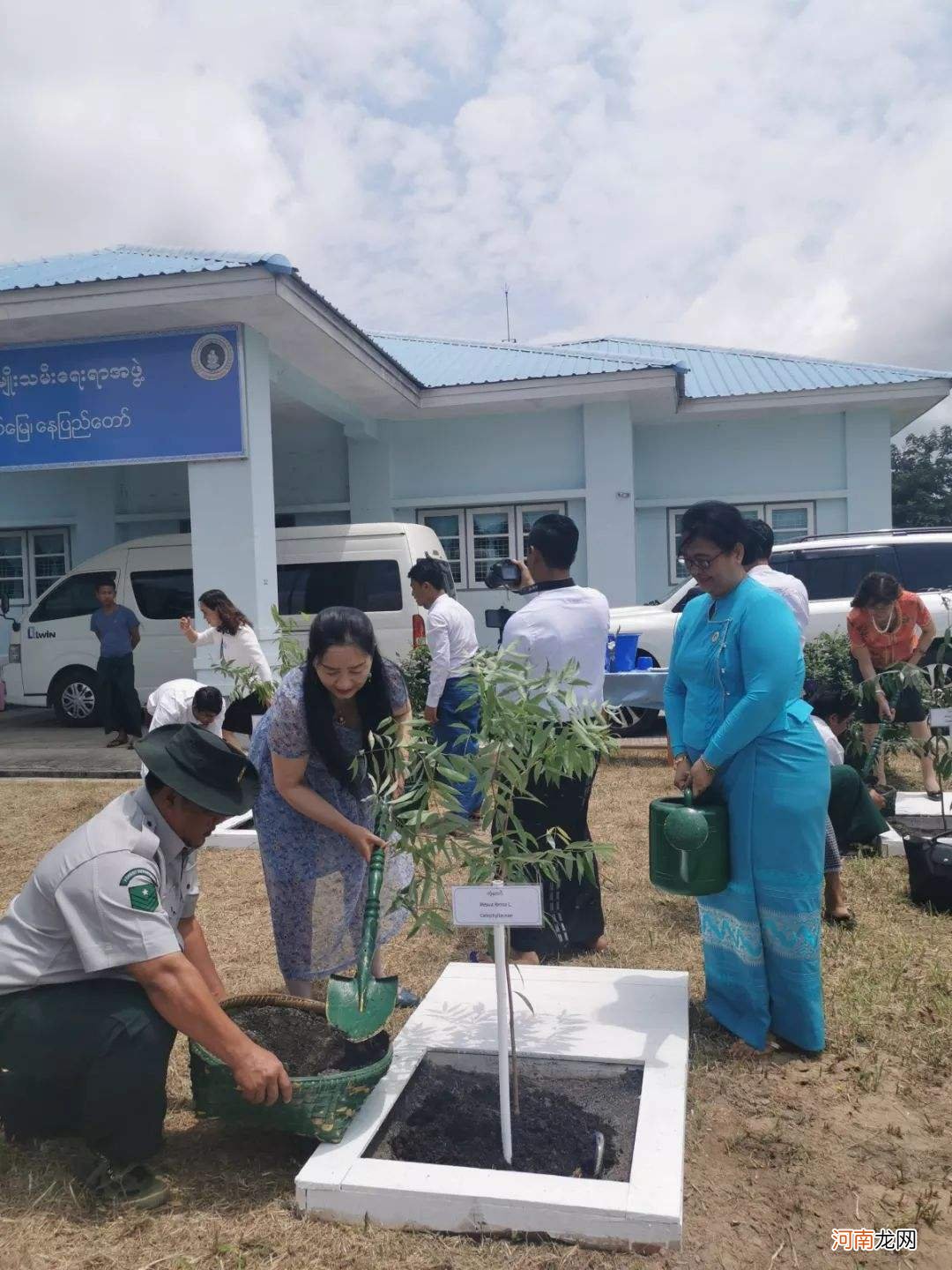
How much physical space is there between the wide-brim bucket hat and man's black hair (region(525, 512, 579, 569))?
5.24 ft

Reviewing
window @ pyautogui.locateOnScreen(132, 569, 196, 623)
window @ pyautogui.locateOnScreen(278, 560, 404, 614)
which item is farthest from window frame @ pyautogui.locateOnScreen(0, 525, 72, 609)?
window @ pyautogui.locateOnScreen(278, 560, 404, 614)

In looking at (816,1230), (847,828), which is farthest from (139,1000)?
(847,828)

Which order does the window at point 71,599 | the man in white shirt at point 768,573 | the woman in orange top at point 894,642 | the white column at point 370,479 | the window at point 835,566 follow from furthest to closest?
the white column at point 370,479, the window at point 71,599, the window at point 835,566, the woman in orange top at point 894,642, the man in white shirt at point 768,573

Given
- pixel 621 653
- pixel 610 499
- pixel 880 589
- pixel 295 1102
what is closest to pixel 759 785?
pixel 295 1102

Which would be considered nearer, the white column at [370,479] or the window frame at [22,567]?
the white column at [370,479]

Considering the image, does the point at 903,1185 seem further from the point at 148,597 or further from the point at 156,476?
the point at 156,476

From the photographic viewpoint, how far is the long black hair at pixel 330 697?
2734 millimetres

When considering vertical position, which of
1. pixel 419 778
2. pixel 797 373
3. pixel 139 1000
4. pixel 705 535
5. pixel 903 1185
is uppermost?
pixel 797 373

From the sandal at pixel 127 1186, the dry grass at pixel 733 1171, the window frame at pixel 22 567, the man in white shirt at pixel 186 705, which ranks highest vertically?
the window frame at pixel 22 567

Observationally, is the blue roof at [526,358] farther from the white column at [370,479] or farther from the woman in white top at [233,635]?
the woman in white top at [233,635]

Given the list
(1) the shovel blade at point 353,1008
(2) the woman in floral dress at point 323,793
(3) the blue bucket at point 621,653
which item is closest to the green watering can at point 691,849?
(2) the woman in floral dress at point 323,793

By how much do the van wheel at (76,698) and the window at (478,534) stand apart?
437 cm

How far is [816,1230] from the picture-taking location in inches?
87.0

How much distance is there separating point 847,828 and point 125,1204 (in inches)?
153
